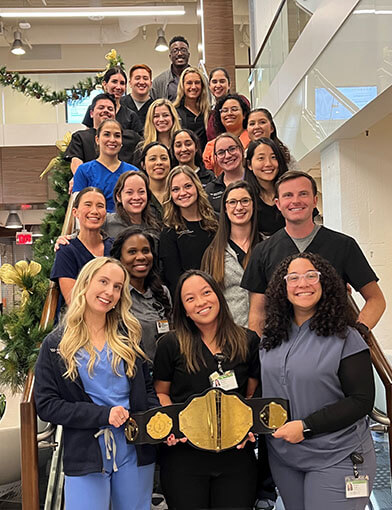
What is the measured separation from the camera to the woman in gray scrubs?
2.28m

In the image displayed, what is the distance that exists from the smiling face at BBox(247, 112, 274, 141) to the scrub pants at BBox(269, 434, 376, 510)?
2423mm

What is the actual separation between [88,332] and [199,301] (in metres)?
0.45

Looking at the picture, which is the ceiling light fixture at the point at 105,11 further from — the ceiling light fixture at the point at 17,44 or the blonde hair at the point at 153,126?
the blonde hair at the point at 153,126

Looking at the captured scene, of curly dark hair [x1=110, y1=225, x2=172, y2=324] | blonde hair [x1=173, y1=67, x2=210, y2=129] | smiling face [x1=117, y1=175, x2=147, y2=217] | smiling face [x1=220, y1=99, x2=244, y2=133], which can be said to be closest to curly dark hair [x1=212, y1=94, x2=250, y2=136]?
smiling face [x1=220, y1=99, x2=244, y2=133]

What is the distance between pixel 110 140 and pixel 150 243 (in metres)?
1.18

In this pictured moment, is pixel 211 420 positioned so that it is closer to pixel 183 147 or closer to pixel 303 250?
pixel 303 250

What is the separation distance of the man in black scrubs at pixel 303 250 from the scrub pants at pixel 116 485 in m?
0.80

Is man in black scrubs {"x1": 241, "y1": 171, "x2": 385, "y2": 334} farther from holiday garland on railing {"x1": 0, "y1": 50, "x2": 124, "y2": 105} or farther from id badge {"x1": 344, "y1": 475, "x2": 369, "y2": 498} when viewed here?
holiday garland on railing {"x1": 0, "y1": 50, "x2": 124, "y2": 105}

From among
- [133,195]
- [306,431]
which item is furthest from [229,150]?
[306,431]

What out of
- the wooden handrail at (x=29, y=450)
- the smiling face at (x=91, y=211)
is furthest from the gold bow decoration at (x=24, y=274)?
the wooden handrail at (x=29, y=450)

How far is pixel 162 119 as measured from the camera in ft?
15.0

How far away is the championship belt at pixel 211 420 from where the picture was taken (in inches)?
90.7

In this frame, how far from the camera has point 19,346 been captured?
2832 mm

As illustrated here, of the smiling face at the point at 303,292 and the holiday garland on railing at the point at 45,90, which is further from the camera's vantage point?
the holiday garland on railing at the point at 45,90
